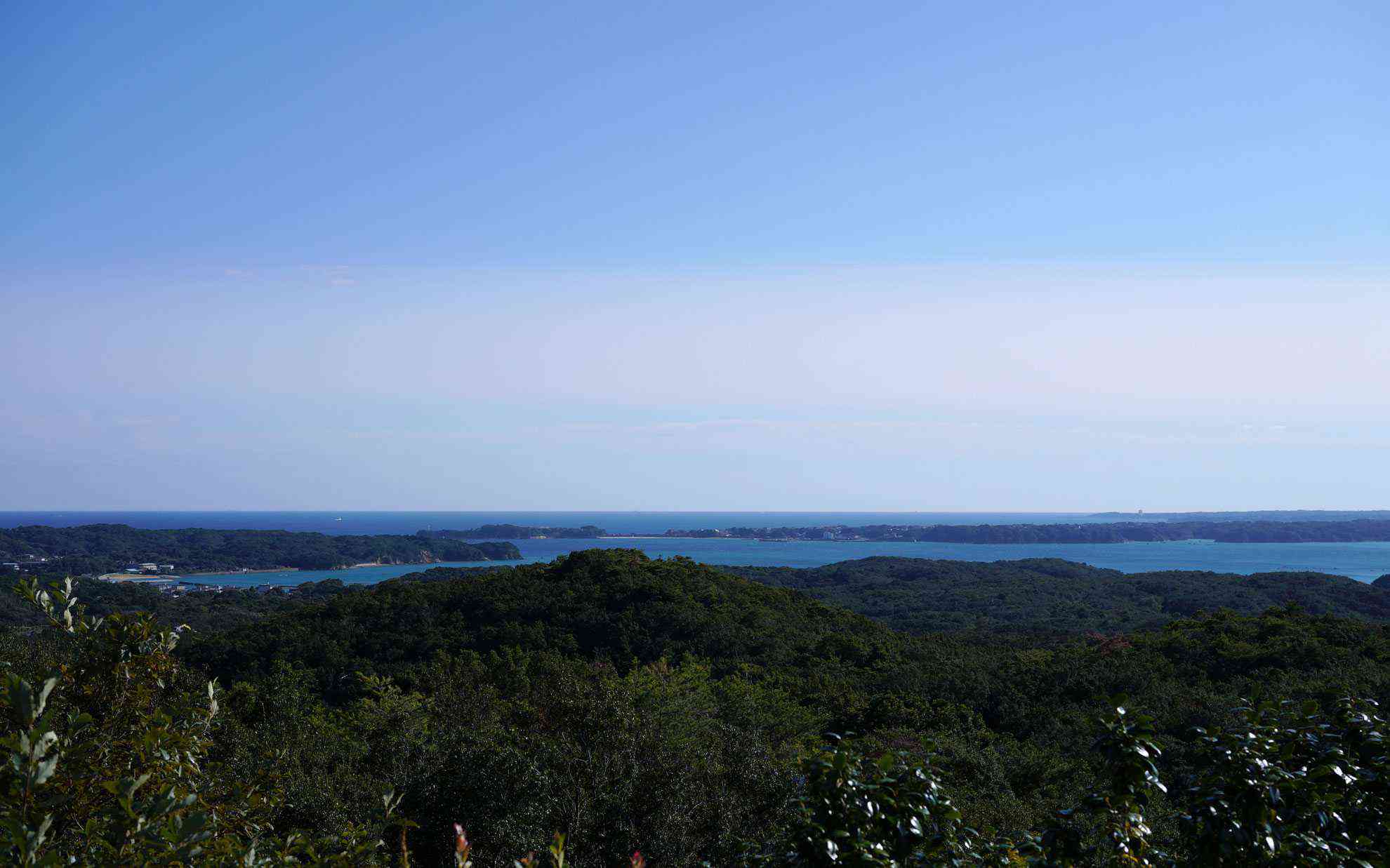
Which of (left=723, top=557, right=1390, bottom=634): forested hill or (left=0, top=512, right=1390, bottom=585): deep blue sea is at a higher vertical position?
(left=723, top=557, right=1390, bottom=634): forested hill

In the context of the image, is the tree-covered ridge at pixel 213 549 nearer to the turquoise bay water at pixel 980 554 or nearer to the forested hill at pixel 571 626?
the turquoise bay water at pixel 980 554

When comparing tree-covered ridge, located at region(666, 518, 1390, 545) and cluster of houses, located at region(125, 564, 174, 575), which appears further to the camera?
tree-covered ridge, located at region(666, 518, 1390, 545)

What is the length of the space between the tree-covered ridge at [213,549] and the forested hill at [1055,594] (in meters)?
60.5

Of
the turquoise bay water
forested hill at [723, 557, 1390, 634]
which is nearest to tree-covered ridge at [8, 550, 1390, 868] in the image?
forested hill at [723, 557, 1390, 634]

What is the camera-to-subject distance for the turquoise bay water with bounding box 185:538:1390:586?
334 feet

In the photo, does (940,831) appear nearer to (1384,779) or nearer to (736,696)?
(1384,779)

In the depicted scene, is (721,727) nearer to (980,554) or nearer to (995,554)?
(980,554)

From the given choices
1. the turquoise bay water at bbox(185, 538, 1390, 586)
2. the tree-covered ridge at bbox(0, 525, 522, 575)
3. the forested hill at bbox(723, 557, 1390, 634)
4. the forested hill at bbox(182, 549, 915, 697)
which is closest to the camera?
the forested hill at bbox(182, 549, 915, 697)

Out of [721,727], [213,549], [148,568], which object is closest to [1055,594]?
[721,727]

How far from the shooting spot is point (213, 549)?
114 meters

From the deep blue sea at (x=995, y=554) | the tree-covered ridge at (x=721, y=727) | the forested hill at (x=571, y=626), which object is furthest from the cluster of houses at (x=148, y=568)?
the forested hill at (x=571, y=626)

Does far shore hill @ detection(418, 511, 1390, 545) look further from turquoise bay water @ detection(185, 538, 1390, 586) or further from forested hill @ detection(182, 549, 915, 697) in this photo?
forested hill @ detection(182, 549, 915, 697)

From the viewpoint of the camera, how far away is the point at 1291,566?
108125mm

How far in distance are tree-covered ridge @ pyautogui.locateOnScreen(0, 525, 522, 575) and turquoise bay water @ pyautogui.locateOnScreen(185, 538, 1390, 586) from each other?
488 centimetres
